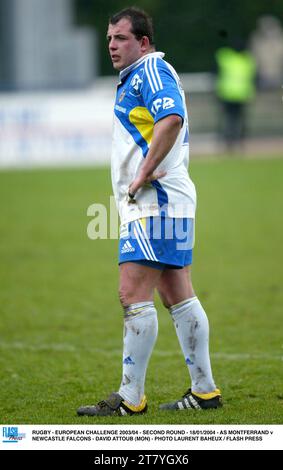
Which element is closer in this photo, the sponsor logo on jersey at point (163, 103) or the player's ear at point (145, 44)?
the sponsor logo on jersey at point (163, 103)

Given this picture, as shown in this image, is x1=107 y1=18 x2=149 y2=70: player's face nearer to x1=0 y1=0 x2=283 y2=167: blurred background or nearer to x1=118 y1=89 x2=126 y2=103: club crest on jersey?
x1=118 y1=89 x2=126 y2=103: club crest on jersey

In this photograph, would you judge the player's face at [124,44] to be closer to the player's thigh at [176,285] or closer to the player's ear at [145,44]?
the player's ear at [145,44]

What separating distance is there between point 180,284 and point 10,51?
25946 millimetres

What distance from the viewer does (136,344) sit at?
17.8ft

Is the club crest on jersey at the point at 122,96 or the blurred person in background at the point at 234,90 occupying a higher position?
the blurred person in background at the point at 234,90

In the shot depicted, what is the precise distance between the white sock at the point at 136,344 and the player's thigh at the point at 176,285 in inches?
8.1

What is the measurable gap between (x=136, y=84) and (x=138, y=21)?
36 cm

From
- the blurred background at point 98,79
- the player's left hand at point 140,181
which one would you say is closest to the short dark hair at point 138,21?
the player's left hand at point 140,181

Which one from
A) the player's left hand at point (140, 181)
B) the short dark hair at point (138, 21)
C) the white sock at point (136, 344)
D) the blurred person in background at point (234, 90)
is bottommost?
the white sock at point (136, 344)

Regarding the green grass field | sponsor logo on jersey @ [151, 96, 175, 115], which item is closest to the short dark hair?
sponsor logo on jersey @ [151, 96, 175, 115]

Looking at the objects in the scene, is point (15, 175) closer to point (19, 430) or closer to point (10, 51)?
point (10, 51)

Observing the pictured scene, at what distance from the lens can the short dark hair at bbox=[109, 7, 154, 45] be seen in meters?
5.38

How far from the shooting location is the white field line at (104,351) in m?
7.06

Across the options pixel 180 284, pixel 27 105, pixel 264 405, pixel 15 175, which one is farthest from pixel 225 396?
pixel 27 105
